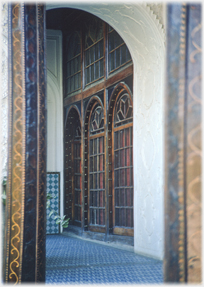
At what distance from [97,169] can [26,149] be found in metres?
5.05

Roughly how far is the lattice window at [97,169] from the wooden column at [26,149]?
473 cm

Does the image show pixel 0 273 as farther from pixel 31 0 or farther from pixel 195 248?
pixel 31 0

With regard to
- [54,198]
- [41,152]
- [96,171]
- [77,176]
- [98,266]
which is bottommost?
[98,266]

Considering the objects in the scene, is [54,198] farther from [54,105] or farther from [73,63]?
[73,63]

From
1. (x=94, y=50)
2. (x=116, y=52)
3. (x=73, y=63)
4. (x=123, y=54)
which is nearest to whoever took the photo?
(x=123, y=54)

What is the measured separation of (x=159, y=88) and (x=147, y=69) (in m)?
0.48

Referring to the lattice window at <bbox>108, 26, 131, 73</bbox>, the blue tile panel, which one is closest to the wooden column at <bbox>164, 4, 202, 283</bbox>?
the lattice window at <bbox>108, 26, 131, 73</bbox>

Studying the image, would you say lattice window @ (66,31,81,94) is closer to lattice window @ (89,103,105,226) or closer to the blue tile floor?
lattice window @ (89,103,105,226)

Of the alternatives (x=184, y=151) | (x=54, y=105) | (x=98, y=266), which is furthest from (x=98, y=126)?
(x=184, y=151)

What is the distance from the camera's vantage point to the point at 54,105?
352 inches

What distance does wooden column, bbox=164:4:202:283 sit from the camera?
1231 millimetres

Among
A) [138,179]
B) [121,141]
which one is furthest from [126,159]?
[138,179]

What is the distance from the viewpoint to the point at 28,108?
2.48m

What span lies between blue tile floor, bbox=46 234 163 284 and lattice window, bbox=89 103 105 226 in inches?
31.1
